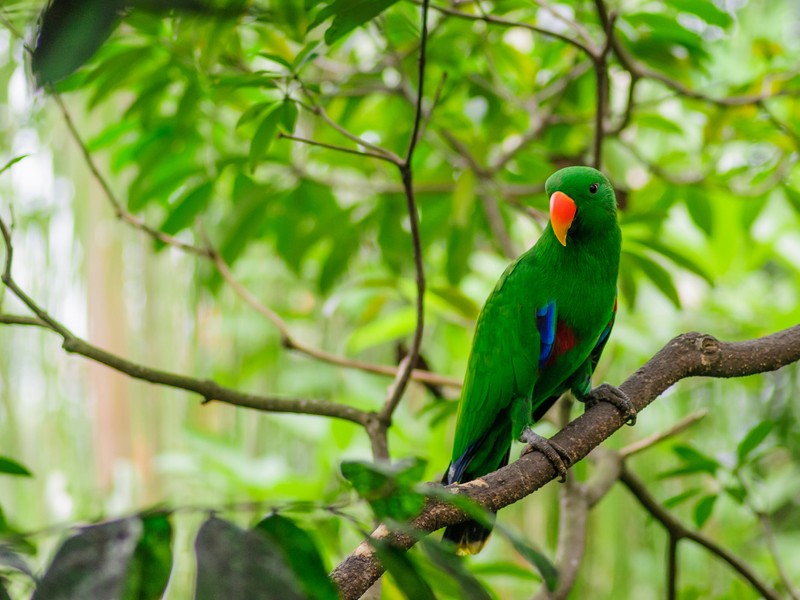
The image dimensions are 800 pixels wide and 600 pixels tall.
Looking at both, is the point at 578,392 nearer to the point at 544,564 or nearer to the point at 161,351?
the point at 544,564

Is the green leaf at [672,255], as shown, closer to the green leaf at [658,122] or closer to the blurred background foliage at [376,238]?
the blurred background foliage at [376,238]

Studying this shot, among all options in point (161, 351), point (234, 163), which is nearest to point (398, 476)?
point (234, 163)

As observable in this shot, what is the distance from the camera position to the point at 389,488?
66 centimetres

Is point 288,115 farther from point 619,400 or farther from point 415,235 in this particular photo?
point 619,400

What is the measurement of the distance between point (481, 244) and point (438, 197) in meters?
1.03

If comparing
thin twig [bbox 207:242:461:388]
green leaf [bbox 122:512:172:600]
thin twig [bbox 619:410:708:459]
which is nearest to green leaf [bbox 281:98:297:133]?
thin twig [bbox 207:242:461:388]

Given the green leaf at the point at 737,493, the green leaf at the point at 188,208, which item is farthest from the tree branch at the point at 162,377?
the green leaf at the point at 737,493

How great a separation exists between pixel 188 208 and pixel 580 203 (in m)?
1.11

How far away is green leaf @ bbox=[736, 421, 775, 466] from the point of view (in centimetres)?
188

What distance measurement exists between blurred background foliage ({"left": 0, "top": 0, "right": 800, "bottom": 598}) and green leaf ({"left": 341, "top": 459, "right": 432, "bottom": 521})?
61cm

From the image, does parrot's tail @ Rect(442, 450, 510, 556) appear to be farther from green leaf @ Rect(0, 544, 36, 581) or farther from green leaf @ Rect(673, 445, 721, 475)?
green leaf @ Rect(0, 544, 36, 581)

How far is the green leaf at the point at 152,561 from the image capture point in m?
0.55

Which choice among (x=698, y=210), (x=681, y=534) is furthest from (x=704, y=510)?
(x=698, y=210)

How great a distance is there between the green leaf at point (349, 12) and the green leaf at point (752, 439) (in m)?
1.34
